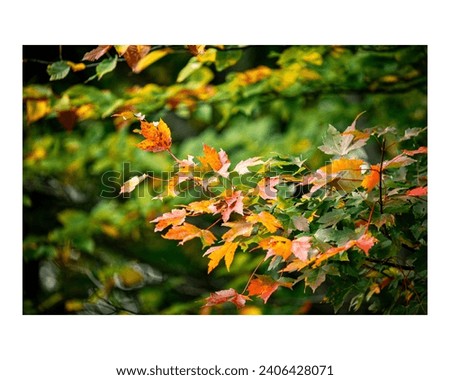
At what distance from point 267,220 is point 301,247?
87 mm

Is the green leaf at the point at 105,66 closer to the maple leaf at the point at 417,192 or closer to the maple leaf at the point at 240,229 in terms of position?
the maple leaf at the point at 240,229

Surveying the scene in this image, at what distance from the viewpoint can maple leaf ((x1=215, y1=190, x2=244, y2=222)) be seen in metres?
1.33

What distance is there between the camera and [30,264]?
2.88m

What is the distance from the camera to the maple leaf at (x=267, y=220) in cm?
132

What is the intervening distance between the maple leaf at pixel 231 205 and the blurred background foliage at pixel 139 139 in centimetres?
59

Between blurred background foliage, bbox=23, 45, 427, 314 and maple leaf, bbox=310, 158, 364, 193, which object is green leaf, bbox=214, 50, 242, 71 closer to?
blurred background foliage, bbox=23, 45, 427, 314

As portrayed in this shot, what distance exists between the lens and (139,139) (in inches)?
Result: 101

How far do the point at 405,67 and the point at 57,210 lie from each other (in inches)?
59.6

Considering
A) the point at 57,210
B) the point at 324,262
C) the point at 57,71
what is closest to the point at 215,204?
the point at 324,262

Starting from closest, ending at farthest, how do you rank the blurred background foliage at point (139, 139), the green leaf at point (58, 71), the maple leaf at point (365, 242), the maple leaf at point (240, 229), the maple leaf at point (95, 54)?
the maple leaf at point (365, 242)
the maple leaf at point (240, 229)
the maple leaf at point (95, 54)
the green leaf at point (58, 71)
the blurred background foliage at point (139, 139)

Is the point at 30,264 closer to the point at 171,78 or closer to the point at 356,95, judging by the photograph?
the point at 171,78

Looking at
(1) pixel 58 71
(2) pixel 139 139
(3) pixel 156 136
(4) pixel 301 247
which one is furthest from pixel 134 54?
(2) pixel 139 139

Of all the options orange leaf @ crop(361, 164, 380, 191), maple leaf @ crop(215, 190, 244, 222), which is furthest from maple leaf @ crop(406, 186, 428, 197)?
maple leaf @ crop(215, 190, 244, 222)

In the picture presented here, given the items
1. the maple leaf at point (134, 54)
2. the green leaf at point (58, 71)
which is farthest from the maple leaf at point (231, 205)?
the green leaf at point (58, 71)
